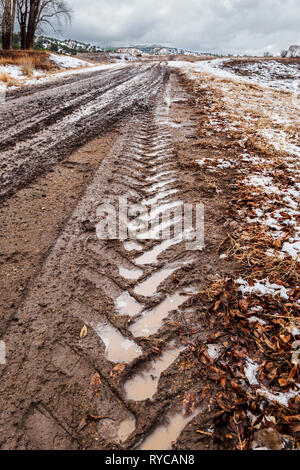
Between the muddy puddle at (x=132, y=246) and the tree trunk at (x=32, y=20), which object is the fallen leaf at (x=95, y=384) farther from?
the tree trunk at (x=32, y=20)

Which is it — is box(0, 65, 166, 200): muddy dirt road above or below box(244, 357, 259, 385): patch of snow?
above

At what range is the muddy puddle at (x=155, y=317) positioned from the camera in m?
2.00

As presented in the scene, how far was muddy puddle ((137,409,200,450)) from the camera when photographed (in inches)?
56.3

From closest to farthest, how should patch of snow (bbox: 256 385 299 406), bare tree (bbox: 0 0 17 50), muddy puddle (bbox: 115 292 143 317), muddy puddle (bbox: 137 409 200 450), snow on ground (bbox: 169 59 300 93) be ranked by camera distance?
1. muddy puddle (bbox: 137 409 200 450)
2. patch of snow (bbox: 256 385 299 406)
3. muddy puddle (bbox: 115 292 143 317)
4. bare tree (bbox: 0 0 17 50)
5. snow on ground (bbox: 169 59 300 93)

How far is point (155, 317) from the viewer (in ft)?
6.93

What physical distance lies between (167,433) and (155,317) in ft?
2.63

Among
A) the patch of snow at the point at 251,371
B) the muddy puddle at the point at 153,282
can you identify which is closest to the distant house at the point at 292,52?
the muddy puddle at the point at 153,282

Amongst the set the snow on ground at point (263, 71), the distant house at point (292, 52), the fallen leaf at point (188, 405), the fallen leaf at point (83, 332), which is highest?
the distant house at point (292, 52)

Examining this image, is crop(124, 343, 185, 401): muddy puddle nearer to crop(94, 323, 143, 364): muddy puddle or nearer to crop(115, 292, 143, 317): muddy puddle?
crop(94, 323, 143, 364): muddy puddle

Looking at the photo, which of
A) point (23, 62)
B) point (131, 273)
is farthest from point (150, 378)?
point (23, 62)

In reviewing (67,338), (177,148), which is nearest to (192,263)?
(67,338)

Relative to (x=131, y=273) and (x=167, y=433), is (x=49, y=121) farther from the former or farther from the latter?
(x=167, y=433)

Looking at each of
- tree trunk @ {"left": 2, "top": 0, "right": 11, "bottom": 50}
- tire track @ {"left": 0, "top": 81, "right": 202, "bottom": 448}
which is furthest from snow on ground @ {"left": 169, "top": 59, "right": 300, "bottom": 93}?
tire track @ {"left": 0, "top": 81, "right": 202, "bottom": 448}

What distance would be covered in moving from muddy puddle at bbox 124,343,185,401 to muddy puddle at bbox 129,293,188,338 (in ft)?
0.71
